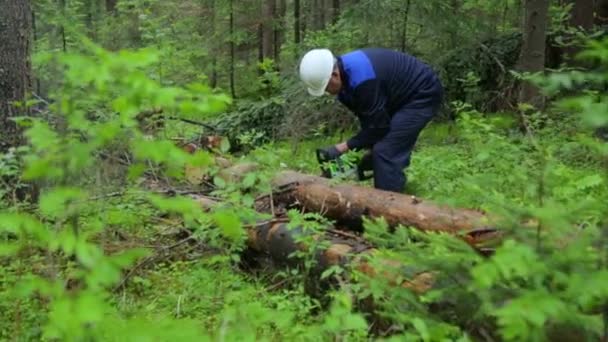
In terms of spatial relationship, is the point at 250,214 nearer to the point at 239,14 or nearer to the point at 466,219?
the point at 466,219

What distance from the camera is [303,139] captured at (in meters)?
11.1

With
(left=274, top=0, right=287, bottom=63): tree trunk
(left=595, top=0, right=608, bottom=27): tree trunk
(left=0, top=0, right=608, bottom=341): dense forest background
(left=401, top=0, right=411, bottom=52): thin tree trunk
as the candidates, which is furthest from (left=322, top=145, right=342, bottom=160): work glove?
(left=274, top=0, right=287, bottom=63): tree trunk

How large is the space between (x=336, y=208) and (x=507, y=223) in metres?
3.18

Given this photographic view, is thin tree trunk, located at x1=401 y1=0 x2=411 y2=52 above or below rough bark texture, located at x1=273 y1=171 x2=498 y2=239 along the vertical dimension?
above

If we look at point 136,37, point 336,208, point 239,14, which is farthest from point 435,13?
point 136,37

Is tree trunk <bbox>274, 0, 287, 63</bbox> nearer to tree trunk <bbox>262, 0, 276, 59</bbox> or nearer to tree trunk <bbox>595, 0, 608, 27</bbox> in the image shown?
tree trunk <bbox>262, 0, 276, 59</bbox>

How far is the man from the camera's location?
18.7 ft

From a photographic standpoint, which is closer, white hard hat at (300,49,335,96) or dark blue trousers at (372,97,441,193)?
white hard hat at (300,49,335,96)

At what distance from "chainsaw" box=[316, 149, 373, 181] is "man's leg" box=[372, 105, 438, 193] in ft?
0.86

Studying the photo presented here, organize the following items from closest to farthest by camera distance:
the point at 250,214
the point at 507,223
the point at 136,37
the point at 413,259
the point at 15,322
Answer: the point at 507,223 < the point at 413,259 < the point at 15,322 < the point at 250,214 < the point at 136,37

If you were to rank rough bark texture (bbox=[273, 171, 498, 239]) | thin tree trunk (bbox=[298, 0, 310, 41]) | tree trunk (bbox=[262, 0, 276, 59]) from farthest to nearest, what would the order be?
thin tree trunk (bbox=[298, 0, 310, 41]) < tree trunk (bbox=[262, 0, 276, 59]) < rough bark texture (bbox=[273, 171, 498, 239])

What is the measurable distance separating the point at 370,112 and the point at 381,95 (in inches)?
8.7

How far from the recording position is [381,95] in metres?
5.93

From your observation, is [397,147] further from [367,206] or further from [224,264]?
[224,264]
